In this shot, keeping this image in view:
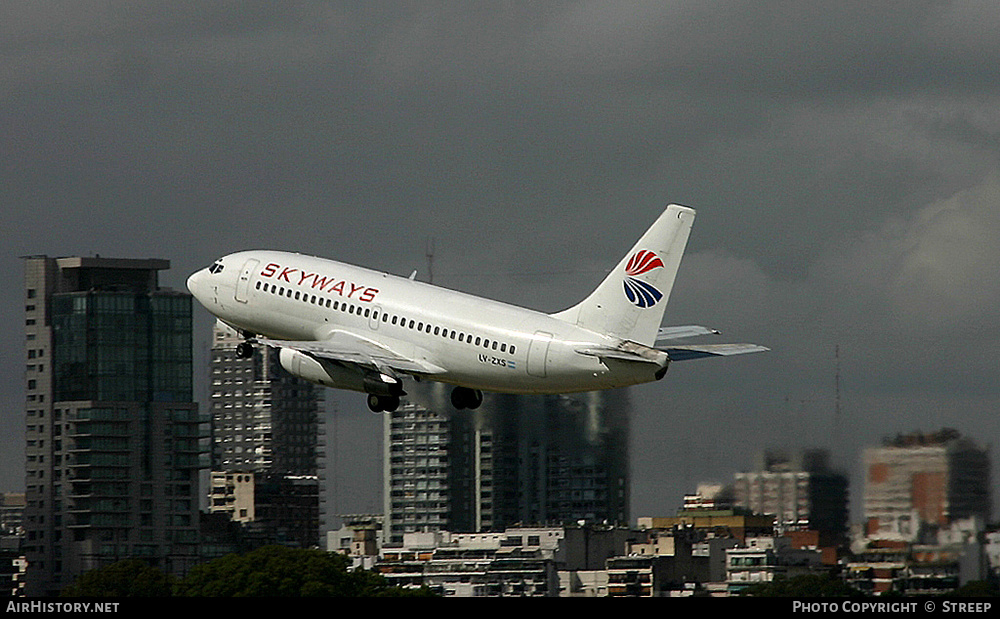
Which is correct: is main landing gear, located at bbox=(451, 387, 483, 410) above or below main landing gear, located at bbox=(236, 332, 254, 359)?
below

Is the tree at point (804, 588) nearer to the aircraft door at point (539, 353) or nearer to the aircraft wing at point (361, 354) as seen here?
the aircraft wing at point (361, 354)

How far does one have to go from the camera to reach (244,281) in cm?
9150

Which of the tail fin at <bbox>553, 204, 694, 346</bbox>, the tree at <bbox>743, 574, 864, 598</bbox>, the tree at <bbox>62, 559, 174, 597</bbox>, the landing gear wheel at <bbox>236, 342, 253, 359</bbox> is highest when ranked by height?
the tail fin at <bbox>553, 204, 694, 346</bbox>

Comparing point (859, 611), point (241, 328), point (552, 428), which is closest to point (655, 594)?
point (552, 428)

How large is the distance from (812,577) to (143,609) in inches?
3920

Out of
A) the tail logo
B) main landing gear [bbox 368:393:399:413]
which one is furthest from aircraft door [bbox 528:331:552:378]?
main landing gear [bbox 368:393:399:413]

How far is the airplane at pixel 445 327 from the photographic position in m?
79.4

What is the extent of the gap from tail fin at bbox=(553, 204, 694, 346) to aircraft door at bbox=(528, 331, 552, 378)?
1.95m

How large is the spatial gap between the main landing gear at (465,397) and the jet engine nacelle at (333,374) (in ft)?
17.0

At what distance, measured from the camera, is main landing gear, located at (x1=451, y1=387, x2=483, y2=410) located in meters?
91.7

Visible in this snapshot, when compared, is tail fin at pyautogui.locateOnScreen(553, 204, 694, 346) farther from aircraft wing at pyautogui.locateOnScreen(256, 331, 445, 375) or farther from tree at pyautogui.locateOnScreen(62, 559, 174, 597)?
tree at pyautogui.locateOnScreen(62, 559, 174, 597)

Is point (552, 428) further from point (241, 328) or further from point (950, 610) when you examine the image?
point (950, 610)

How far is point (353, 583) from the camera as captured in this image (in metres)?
178

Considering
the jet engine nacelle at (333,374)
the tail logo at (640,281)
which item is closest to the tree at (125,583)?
the jet engine nacelle at (333,374)
